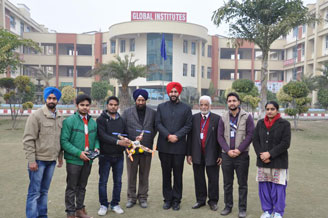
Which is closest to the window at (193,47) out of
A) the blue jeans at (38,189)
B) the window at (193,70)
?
A: the window at (193,70)

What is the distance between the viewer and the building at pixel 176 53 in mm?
37094

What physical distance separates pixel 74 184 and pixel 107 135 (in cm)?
82

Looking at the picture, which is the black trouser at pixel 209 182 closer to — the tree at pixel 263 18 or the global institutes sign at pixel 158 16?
the tree at pixel 263 18

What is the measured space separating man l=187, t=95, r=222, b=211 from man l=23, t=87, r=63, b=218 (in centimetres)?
206

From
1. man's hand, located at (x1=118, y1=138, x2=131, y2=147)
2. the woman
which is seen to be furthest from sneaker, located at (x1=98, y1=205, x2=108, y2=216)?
the woman

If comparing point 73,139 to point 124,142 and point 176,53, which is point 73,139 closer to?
point 124,142

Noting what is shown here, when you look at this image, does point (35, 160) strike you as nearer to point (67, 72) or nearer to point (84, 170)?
point (84, 170)

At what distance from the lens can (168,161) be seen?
4.58m

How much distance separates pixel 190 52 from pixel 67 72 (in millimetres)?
21216

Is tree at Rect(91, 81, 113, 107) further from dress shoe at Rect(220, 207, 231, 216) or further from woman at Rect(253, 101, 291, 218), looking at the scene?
woman at Rect(253, 101, 291, 218)

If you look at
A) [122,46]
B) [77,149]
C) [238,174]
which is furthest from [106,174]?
[122,46]

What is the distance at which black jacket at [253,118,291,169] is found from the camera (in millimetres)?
3998

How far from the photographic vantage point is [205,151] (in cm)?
452

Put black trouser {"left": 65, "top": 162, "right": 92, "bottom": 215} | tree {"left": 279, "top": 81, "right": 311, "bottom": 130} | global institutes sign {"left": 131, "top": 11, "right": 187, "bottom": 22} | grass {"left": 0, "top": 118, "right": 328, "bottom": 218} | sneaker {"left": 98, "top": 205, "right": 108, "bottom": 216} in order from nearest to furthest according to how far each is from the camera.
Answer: black trouser {"left": 65, "top": 162, "right": 92, "bottom": 215} < sneaker {"left": 98, "top": 205, "right": 108, "bottom": 216} < grass {"left": 0, "top": 118, "right": 328, "bottom": 218} < tree {"left": 279, "top": 81, "right": 311, "bottom": 130} < global institutes sign {"left": 131, "top": 11, "right": 187, "bottom": 22}
